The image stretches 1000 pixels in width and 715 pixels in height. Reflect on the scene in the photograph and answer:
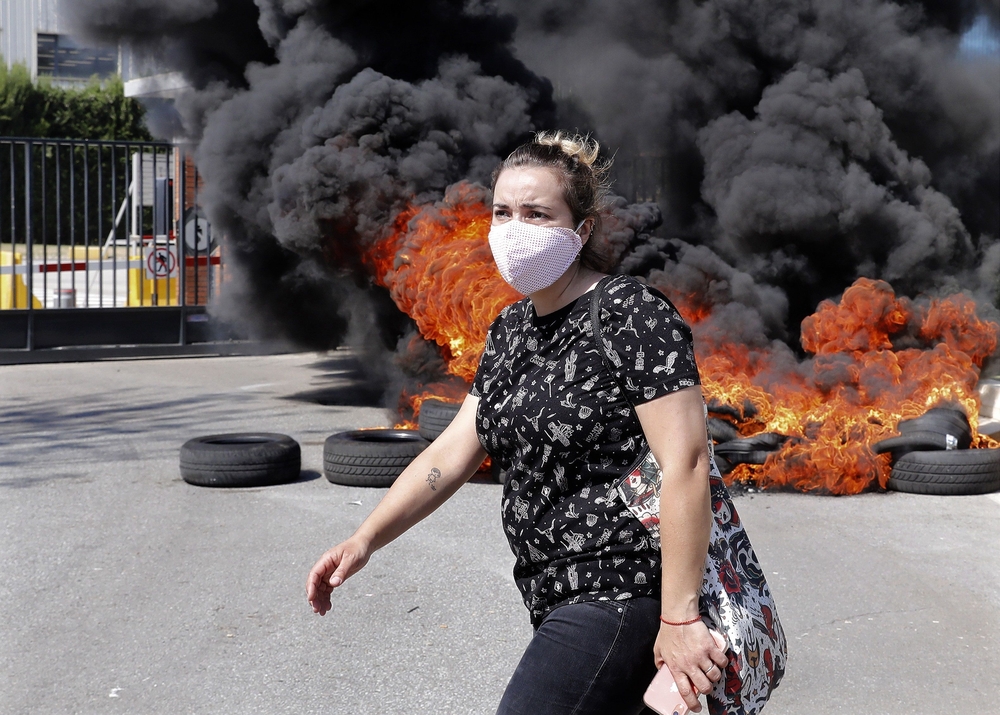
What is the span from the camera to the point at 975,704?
3.98m

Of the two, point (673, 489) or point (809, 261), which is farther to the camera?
point (809, 261)

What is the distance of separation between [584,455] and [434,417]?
18.7 feet

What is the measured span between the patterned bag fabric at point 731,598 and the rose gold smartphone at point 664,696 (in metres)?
0.06

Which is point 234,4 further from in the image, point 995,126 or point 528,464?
point 528,464

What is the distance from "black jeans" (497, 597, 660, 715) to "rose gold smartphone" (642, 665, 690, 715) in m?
0.08

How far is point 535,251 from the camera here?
2.30m

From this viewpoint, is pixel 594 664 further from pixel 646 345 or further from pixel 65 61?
pixel 65 61

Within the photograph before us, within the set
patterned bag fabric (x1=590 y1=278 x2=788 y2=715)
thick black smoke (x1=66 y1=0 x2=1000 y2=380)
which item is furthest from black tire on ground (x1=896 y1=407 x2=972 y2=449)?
patterned bag fabric (x1=590 y1=278 x2=788 y2=715)

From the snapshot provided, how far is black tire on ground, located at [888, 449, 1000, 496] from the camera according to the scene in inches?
286

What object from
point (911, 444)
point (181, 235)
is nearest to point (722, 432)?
point (911, 444)

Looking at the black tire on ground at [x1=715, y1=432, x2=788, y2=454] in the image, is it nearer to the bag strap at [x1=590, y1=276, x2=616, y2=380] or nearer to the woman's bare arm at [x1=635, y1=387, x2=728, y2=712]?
the bag strap at [x1=590, y1=276, x2=616, y2=380]

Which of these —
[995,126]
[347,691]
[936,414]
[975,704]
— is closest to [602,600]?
Answer: [347,691]

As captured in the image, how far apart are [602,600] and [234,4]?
1092 centimetres

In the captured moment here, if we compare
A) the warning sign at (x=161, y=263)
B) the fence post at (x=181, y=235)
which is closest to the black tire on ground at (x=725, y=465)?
the fence post at (x=181, y=235)
